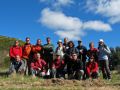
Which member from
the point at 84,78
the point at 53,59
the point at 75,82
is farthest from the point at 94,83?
the point at 53,59

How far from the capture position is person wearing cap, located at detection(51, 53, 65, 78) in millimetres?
20734

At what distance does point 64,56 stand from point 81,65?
1.21m

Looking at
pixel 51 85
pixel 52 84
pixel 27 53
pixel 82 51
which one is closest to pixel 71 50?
pixel 82 51

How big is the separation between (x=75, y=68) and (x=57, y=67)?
98 centimetres

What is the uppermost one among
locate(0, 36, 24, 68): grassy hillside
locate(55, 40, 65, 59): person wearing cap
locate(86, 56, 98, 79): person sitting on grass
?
locate(0, 36, 24, 68): grassy hillside

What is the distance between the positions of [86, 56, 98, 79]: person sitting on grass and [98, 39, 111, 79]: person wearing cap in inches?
20.0

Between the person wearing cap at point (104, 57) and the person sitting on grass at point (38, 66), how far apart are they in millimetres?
3028

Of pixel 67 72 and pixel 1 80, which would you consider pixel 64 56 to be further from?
pixel 1 80

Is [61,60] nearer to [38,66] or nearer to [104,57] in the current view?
[38,66]

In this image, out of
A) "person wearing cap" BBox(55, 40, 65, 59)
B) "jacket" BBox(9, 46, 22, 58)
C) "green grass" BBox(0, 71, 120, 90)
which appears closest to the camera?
"green grass" BBox(0, 71, 120, 90)

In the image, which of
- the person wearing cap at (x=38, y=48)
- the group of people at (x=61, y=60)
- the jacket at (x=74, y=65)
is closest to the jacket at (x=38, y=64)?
the group of people at (x=61, y=60)

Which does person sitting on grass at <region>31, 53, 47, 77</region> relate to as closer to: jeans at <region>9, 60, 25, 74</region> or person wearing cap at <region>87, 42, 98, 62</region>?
jeans at <region>9, 60, 25, 74</region>

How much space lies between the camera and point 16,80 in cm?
1838

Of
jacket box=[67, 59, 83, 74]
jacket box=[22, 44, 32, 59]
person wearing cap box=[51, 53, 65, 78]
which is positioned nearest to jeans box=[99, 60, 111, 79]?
jacket box=[67, 59, 83, 74]
